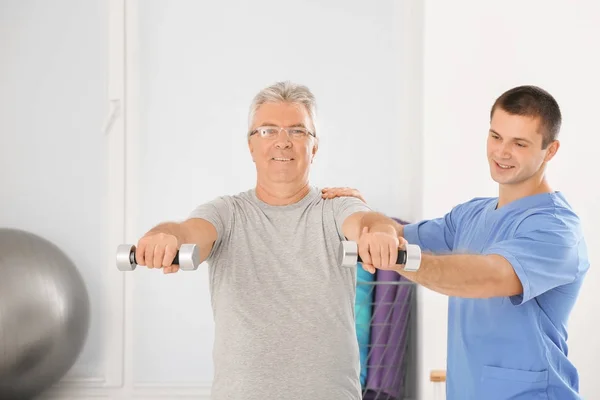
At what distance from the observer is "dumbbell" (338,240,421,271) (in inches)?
59.1

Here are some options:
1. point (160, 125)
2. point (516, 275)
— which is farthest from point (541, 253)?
point (160, 125)

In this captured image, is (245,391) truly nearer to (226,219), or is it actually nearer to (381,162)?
(226,219)

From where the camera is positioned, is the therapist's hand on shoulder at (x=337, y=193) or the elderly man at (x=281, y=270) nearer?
the elderly man at (x=281, y=270)

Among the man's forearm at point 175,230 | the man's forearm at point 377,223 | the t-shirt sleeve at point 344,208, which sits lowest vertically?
the man's forearm at point 175,230

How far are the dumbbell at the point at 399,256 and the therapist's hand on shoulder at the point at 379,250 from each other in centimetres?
2

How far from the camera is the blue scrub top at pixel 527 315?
1.79 meters

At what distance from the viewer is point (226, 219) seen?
185 cm

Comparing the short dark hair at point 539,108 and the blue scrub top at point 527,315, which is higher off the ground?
the short dark hair at point 539,108

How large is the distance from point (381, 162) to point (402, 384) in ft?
3.33

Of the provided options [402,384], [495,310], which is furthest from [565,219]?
[402,384]

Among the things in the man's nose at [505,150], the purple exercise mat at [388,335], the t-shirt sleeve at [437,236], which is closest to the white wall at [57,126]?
the purple exercise mat at [388,335]

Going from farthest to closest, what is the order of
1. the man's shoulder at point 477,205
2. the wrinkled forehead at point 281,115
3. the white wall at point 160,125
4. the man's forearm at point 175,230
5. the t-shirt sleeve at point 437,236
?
the white wall at point 160,125
the t-shirt sleeve at point 437,236
the man's shoulder at point 477,205
the wrinkled forehead at point 281,115
the man's forearm at point 175,230

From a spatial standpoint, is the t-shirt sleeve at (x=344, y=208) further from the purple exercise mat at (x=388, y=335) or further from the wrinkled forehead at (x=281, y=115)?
the purple exercise mat at (x=388, y=335)

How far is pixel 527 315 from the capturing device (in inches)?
72.7
